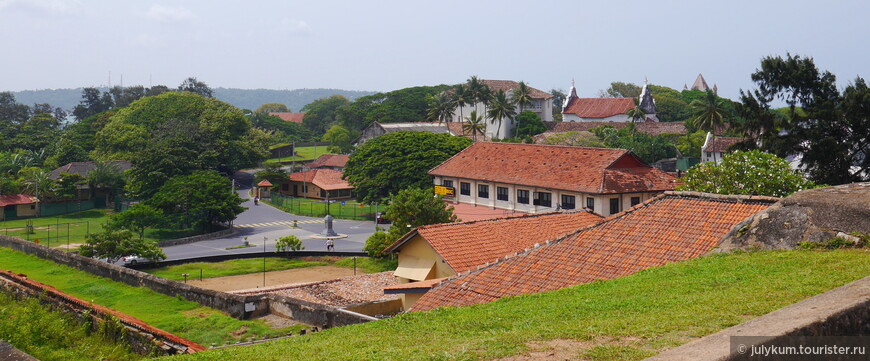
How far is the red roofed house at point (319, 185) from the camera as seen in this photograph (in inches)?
2724

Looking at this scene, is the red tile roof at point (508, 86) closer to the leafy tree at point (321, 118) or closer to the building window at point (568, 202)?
the leafy tree at point (321, 118)

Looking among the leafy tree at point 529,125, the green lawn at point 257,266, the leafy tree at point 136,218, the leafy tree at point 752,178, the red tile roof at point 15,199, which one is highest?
the leafy tree at point 529,125

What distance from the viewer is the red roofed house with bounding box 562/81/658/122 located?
328ft

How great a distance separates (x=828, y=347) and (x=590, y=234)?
38.6 ft

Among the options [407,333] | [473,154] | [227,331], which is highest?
[473,154]

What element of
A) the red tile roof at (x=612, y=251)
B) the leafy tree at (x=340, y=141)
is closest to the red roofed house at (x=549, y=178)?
A: the red tile roof at (x=612, y=251)

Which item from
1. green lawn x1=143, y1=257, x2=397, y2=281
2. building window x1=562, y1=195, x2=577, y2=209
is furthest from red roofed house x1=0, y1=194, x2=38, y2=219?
building window x1=562, y1=195, x2=577, y2=209

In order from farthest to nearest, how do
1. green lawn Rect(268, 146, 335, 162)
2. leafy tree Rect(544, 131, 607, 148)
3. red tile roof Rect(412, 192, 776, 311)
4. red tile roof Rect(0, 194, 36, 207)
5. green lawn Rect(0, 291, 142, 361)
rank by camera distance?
green lawn Rect(268, 146, 335, 162)
leafy tree Rect(544, 131, 607, 148)
red tile roof Rect(0, 194, 36, 207)
red tile roof Rect(412, 192, 776, 311)
green lawn Rect(0, 291, 142, 361)

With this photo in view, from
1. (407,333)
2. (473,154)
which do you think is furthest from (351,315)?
(473,154)

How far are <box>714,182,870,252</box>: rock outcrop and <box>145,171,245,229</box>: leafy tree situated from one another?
132 ft

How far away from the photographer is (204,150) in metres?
68.8

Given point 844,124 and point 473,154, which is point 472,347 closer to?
point 844,124

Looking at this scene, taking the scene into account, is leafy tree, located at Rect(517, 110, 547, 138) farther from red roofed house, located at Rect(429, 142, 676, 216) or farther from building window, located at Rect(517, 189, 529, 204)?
building window, located at Rect(517, 189, 529, 204)

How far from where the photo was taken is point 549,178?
143 ft
